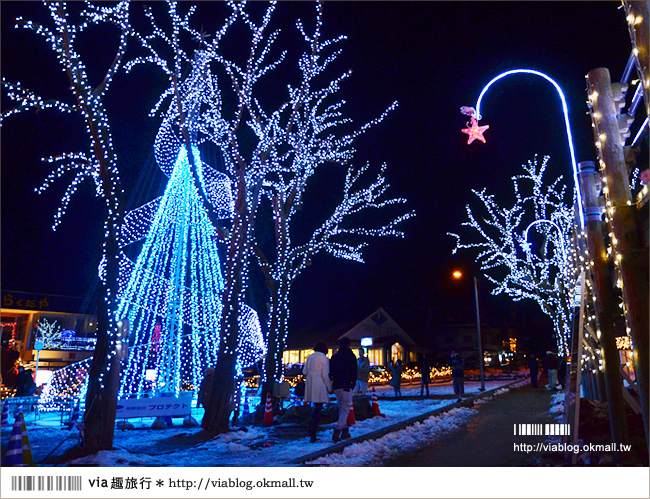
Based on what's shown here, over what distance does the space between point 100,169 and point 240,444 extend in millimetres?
5854

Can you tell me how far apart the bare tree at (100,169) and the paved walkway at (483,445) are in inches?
199

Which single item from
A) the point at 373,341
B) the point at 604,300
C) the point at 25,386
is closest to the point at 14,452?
the point at 604,300

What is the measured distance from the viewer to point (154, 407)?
38.6 ft

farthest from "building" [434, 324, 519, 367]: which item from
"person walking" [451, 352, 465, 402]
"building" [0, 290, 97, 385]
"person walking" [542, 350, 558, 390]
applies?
"person walking" [451, 352, 465, 402]

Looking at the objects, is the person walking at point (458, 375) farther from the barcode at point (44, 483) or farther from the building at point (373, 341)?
the building at point (373, 341)

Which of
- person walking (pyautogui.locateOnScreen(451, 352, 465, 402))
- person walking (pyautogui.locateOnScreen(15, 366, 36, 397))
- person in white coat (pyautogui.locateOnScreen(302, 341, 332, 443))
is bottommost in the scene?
person walking (pyautogui.locateOnScreen(451, 352, 465, 402))

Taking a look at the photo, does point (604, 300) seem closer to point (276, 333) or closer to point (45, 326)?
point (276, 333)

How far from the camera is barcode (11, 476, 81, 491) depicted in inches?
235

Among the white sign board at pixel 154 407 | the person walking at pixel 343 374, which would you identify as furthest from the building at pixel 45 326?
the person walking at pixel 343 374

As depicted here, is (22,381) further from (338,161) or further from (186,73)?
(338,161)

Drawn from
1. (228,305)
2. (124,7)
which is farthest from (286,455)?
(124,7)

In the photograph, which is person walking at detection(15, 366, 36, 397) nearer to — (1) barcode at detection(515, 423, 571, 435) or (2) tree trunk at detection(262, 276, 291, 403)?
(2) tree trunk at detection(262, 276, 291, 403)

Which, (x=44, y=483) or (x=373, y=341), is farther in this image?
(x=373, y=341)

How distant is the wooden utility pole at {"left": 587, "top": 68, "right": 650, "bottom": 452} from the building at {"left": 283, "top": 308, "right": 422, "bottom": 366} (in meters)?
41.6
